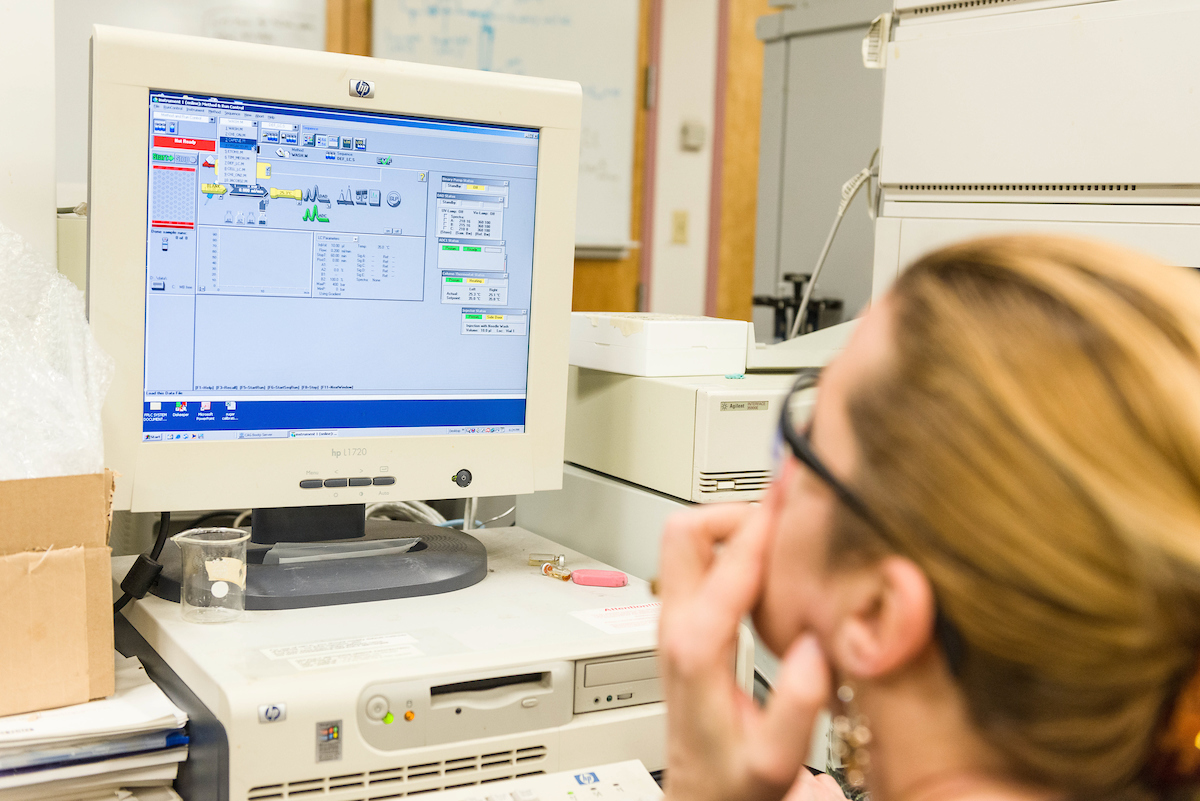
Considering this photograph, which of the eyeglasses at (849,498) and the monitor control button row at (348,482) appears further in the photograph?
the monitor control button row at (348,482)

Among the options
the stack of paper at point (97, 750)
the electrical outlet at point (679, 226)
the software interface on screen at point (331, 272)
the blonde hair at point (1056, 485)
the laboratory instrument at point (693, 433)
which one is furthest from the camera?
the electrical outlet at point (679, 226)

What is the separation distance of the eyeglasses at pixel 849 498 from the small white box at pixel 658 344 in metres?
0.65

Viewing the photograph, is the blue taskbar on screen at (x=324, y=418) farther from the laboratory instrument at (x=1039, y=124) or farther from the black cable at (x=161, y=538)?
the laboratory instrument at (x=1039, y=124)

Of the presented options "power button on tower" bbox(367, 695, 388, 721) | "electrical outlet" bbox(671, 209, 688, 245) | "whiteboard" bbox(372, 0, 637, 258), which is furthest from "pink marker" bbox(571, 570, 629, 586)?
"electrical outlet" bbox(671, 209, 688, 245)

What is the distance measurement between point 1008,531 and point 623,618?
62 centimetres

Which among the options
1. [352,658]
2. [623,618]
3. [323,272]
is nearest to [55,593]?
[352,658]

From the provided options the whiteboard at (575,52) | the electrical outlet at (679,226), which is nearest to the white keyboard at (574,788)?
the whiteboard at (575,52)

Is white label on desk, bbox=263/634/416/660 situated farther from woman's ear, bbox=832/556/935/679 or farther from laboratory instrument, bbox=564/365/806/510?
woman's ear, bbox=832/556/935/679

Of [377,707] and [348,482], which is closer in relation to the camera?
[377,707]

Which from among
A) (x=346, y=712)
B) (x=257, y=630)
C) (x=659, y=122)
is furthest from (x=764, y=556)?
(x=659, y=122)

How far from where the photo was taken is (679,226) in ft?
12.1

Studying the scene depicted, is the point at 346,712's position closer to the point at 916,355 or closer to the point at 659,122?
the point at 916,355

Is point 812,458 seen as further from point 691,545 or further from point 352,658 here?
point 352,658

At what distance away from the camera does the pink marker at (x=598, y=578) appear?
108 centimetres
